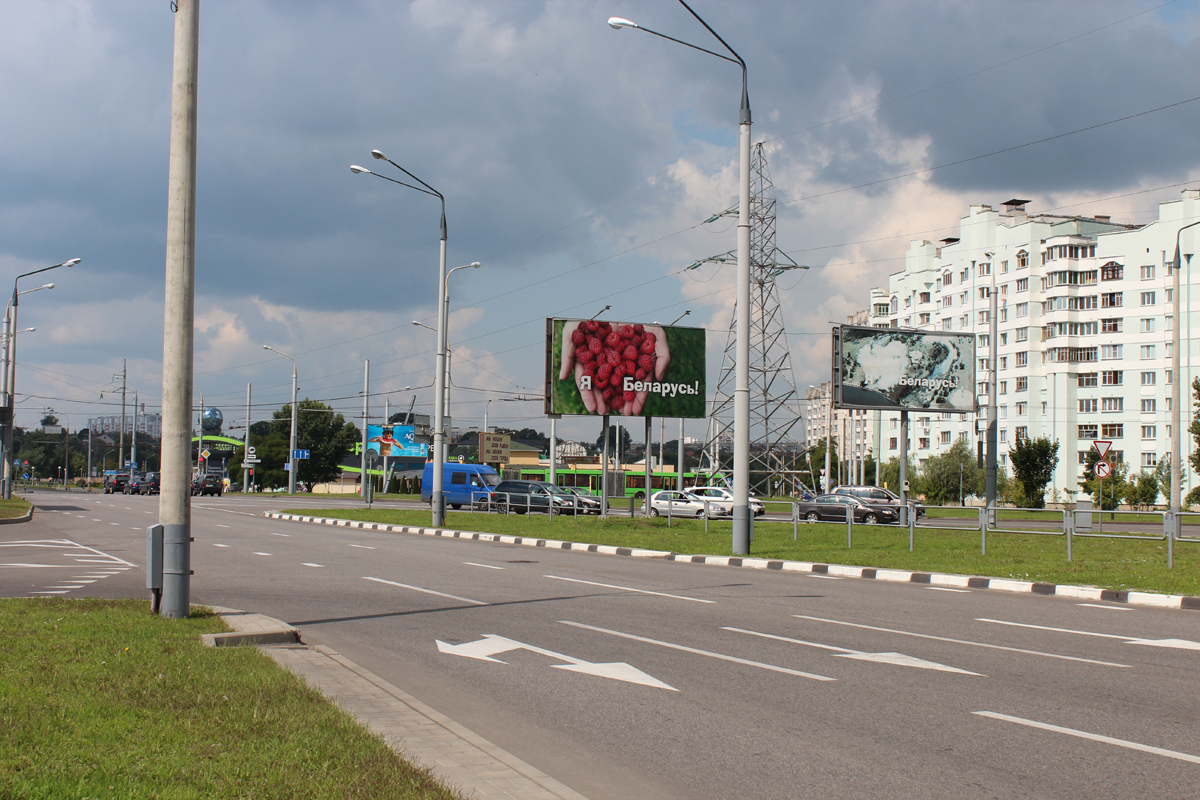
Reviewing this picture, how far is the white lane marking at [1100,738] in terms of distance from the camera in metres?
5.43

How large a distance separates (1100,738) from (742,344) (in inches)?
591

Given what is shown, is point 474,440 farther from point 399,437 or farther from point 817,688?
point 817,688

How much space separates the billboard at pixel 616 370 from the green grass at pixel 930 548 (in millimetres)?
3782

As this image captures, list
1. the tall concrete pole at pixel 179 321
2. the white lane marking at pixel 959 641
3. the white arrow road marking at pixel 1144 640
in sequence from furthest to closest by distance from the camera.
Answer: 1. the white arrow road marking at pixel 1144 640
2. the tall concrete pole at pixel 179 321
3. the white lane marking at pixel 959 641

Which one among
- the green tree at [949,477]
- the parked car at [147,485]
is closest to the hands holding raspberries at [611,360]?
the parked car at [147,485]

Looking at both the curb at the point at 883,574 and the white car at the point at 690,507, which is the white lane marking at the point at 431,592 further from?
the white car at the point at 690,507

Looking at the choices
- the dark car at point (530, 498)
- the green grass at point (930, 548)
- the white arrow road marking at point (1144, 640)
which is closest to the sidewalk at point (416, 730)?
the white arrow road marking at point (1144, 640)

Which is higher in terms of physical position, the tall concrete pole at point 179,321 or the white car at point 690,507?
the tall concrete pole at point 179,321

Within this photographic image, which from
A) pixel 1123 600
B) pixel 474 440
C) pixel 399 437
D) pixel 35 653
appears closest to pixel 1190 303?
pixel 399 437

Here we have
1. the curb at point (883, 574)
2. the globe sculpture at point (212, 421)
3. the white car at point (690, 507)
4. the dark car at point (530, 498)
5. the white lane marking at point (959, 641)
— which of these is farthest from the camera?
the globe sculpture at point (212, 421)

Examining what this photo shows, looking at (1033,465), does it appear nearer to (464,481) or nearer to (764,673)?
(464,481)

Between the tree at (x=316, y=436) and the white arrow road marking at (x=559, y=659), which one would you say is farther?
the tree at (x=316, y=436)

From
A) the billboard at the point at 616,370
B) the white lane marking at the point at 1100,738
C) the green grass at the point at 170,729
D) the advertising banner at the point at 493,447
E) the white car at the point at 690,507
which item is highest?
the billboard at the point at 616,370

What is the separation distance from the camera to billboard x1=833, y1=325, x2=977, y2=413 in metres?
35.7
